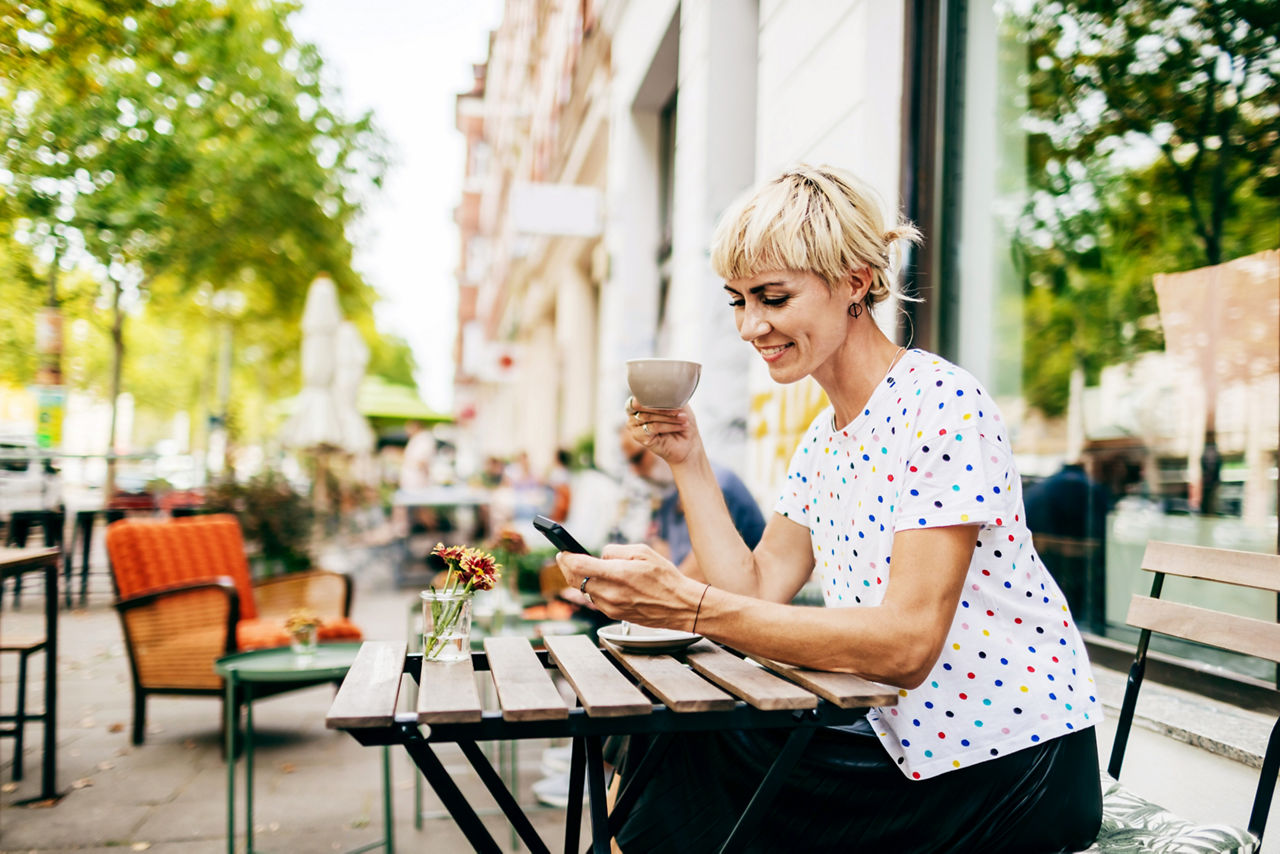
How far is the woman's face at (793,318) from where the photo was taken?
1.68 meters

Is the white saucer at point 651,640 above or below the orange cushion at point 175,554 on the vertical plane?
above

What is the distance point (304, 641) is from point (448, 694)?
2.54 metres

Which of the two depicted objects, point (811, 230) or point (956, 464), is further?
point (811, 230)

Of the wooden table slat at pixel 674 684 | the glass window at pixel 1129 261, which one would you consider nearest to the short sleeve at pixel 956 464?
the wooden table slat at pixel 674 684

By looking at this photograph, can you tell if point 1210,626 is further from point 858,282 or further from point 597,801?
point 597,801

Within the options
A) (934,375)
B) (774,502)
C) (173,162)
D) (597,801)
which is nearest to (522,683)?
(597,801)

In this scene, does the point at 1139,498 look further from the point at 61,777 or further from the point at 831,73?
the point at 61,777

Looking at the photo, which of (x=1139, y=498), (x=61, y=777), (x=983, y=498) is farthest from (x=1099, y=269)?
(x=61, y=777)

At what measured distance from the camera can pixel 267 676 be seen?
3.24 metres

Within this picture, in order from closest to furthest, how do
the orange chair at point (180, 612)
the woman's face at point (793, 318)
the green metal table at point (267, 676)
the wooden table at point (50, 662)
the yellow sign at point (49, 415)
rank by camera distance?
the woman's face at point (793, 318)
the green metal table at point (267, 676)
the wooden table at point (50, 662)
the orange chair at point (180, 612)
the yellow sign at point (49, 415)

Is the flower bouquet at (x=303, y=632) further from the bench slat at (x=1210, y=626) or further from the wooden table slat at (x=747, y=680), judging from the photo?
the bench slat at (x=1210, y=626)

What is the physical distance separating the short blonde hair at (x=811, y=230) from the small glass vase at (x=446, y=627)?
2.82 ft

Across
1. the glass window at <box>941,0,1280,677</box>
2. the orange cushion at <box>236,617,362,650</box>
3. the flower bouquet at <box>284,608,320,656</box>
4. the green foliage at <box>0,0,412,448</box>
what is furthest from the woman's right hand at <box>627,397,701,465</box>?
the green foliage at <box>0,0,412,448</box>

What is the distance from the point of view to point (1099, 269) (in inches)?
192
